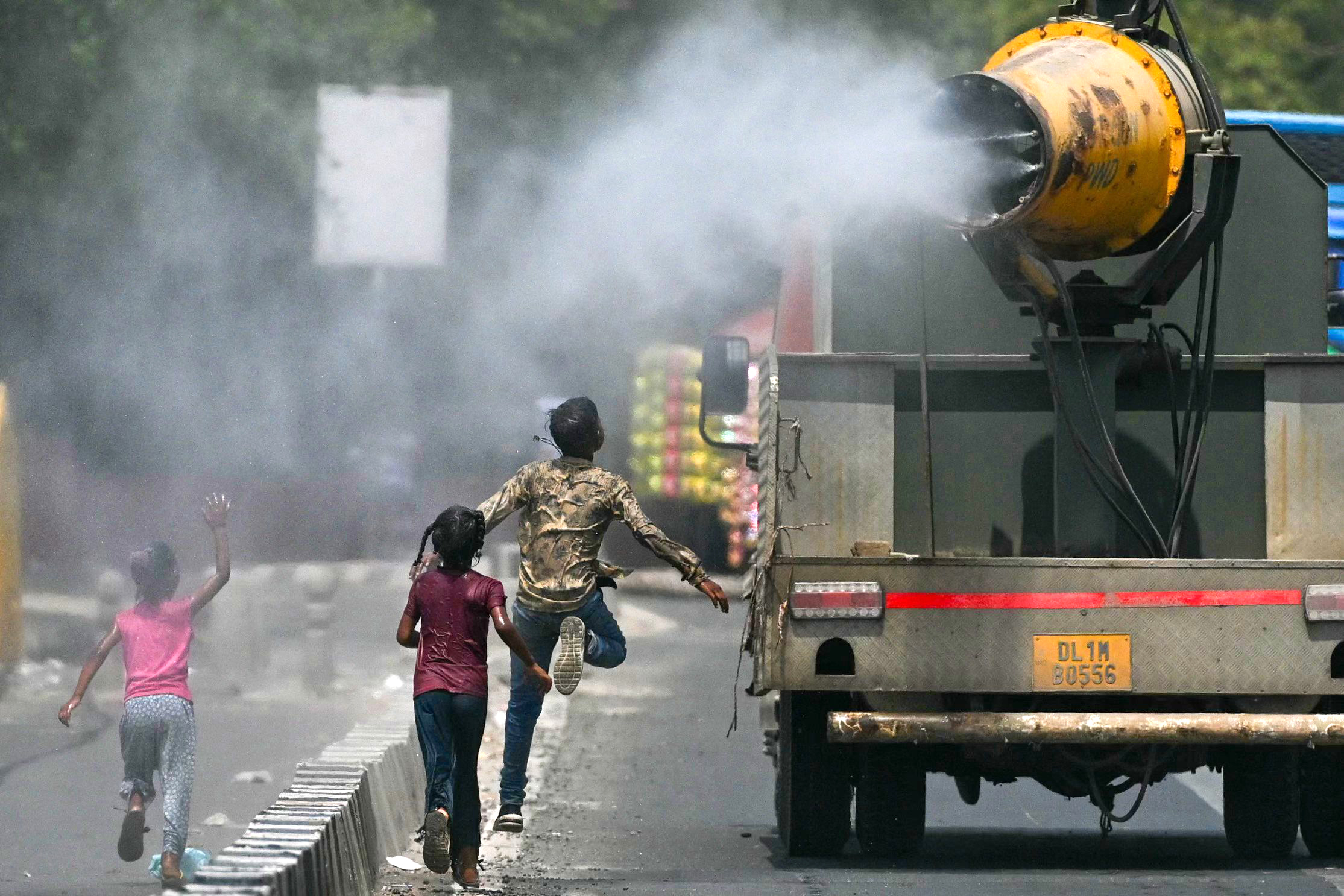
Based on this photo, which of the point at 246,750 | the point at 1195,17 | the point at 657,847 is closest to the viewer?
the point at 657,847

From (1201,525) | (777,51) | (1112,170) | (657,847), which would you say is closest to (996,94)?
(1112,170)

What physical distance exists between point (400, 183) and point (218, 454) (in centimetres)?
968

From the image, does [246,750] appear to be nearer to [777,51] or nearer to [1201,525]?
[1201,525]

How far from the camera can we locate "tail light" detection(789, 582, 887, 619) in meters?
7.43

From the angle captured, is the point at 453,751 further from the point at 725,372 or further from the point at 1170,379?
the point at 1170,379

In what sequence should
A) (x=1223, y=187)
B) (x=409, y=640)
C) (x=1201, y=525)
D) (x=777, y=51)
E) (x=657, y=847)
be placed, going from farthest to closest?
(x=777, y=51) < (x=657, y=847) < (x=1201, y=525) < (x=1223, y=187) < (x=409, y=640)

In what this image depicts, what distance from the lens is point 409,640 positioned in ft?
23.3

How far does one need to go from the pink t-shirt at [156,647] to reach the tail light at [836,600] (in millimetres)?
2090

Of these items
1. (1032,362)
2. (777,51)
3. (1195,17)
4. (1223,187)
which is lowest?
(1032,362)

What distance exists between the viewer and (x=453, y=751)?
23.2 ft

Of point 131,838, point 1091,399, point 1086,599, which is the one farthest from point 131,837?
point 1091,399

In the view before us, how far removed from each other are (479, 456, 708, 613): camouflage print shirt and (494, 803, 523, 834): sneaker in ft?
2.43

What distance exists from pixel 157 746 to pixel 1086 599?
10.4ft

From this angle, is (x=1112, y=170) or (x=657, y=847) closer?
(x=1112, y=170)
